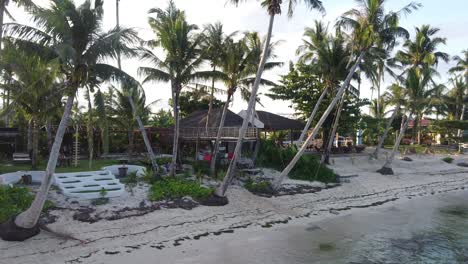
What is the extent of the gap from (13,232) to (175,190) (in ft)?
20.3

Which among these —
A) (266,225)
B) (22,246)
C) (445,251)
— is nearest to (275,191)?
(266,225)

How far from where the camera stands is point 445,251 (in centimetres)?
1171

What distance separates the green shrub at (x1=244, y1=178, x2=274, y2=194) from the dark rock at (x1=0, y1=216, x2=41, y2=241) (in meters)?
9.35

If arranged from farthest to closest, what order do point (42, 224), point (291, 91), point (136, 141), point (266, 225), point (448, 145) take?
point (448, 145) → point (291, 91) → point (136, 141) → point (266, 225) → point (42, 224)

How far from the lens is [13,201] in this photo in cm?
1245

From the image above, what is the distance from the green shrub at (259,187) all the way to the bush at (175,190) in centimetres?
243

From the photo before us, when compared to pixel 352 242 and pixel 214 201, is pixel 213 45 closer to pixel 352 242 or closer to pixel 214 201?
pixel 214 201

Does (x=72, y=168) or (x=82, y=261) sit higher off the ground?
(x=72, y=168)

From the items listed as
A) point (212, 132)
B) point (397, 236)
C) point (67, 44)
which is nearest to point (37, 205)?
point (67, 44)

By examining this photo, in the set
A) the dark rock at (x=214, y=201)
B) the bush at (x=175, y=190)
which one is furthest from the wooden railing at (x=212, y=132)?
the dark rock at (x=214, y=201)

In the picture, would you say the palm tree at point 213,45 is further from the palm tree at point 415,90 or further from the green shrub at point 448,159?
the green shrub at point 448,159

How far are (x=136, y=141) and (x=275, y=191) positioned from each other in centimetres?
1100

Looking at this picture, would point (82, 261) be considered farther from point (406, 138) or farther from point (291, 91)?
point (406, 138)

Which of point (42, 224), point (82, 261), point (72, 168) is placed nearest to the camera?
point (82, 261)
